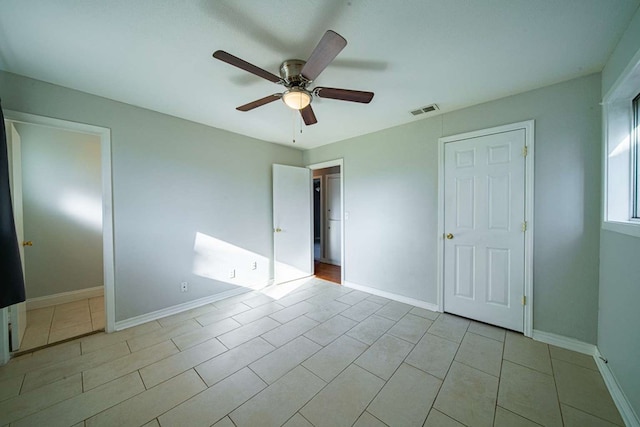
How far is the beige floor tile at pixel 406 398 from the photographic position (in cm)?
135

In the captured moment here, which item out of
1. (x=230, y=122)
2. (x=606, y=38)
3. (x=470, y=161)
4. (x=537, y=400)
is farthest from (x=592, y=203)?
(x=230, y=122)

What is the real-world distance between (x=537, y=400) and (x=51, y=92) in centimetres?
457

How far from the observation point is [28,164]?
2.74 meters

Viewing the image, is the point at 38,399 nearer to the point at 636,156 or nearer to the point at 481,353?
the point at 481,353

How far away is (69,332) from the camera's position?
227cm

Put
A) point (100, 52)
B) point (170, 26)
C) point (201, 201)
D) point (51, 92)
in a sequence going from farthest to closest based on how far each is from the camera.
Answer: point (201, 201) < point (51, 92) < point (100, 52) < point (170, 26)

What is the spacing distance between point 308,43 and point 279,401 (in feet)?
7.91

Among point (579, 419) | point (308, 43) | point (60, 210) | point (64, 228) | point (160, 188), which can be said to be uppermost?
A: point (308, 43)

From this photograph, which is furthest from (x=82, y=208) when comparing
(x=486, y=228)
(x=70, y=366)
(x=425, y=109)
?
(x=486, y=228)

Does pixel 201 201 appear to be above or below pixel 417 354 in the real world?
above

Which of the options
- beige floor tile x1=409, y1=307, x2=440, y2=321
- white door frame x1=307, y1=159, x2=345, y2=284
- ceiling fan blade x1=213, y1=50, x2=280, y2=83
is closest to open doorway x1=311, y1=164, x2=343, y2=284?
white door frame x1=307, y1=159, x2=345, y2=284

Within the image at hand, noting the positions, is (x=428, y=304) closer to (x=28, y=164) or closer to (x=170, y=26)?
(x=170, y=26)

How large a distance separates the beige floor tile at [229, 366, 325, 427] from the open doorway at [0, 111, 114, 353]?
1916 mm

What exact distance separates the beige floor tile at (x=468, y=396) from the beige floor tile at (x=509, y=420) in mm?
30
